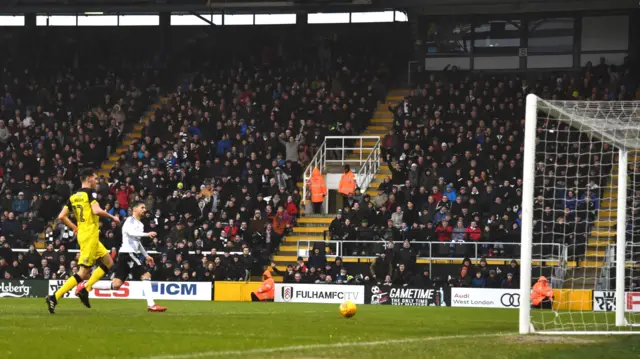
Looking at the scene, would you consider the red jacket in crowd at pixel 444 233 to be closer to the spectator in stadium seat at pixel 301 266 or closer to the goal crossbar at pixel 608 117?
the spectator in stadium seat at pixel 301 266

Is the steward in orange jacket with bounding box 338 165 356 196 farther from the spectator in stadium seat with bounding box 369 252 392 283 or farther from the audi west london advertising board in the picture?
the audi west london advertising board

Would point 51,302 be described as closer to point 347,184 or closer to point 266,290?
point 266,290

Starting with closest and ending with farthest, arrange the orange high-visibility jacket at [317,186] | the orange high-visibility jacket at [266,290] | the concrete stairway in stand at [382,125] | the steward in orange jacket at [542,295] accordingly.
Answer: the steward in orange jacket at [542,295], the orange high-visibility jacket at [266,290], the orange high-visibility jacket at [317,186], the concrete stairway in stand at [382,125]

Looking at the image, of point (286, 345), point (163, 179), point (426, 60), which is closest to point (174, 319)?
point (286, 345)

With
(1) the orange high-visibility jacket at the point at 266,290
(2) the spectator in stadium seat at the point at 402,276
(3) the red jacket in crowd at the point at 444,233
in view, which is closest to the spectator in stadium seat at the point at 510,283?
(2) the spectator in stadium seat at the point at 402,276

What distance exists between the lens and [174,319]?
637 inches

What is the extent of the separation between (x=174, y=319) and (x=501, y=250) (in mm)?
14998

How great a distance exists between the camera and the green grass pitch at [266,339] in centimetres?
1149

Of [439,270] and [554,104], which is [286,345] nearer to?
[554,104]

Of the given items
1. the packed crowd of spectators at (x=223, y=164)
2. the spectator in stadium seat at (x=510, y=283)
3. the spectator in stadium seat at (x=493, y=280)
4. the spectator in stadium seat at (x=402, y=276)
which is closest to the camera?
the spectator in stadium seat at (x=510, y=283)

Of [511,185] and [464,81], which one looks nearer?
[511,185]

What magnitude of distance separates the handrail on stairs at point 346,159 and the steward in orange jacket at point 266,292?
6228 mm

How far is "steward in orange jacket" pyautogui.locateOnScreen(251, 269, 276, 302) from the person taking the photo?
1129 inches

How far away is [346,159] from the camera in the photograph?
36.9 meters
